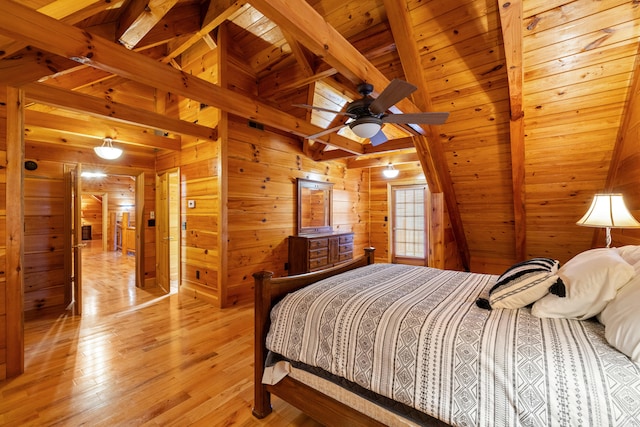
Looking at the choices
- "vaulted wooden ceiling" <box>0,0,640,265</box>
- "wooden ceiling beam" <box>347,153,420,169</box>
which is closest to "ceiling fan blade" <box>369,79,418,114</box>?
"vaulted wooden ceiling" <box>0,0,640,265</box>

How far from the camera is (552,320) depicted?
1349mm

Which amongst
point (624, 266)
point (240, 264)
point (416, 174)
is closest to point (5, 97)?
point (240, 264)

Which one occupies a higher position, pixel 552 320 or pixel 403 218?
pixel 403 218

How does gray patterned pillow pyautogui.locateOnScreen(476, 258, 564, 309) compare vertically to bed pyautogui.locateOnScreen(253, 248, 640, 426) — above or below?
above

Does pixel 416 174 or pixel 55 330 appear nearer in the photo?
pixel 55 330

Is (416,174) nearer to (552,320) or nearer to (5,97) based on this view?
(552,320)

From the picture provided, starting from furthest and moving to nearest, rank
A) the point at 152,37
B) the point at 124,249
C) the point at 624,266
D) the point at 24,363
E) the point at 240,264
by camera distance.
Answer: the point at 124,249 → the point at 240,264 → the point at 152,37 → the point at 24,363 → the point at 624,266

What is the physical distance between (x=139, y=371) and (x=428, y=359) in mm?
2277

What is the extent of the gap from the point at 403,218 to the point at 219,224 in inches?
172

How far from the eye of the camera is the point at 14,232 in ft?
6.94

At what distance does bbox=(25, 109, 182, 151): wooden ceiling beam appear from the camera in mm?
3061

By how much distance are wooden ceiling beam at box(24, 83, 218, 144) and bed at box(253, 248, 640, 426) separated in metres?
2.54

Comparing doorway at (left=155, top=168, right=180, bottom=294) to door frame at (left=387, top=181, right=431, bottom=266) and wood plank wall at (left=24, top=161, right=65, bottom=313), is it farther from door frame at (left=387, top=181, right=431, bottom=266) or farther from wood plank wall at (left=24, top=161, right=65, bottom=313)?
door frame at (left=387, top=181, right=431, bottom=266)

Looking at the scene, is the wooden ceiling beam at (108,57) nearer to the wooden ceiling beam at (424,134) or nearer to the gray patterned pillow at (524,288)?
the wooden ceiling beam at (424,134)
